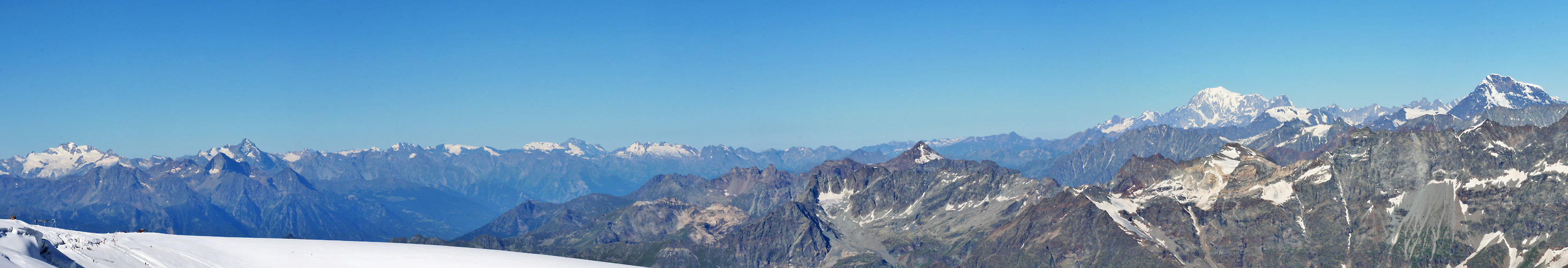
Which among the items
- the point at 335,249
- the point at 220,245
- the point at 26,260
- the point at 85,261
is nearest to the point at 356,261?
the point at 335,249

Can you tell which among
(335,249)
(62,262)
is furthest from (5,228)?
(335,249)

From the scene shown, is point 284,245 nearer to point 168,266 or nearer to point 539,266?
point 168,266

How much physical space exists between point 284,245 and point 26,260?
14.0 metres

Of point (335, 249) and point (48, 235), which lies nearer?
point (48, 235)

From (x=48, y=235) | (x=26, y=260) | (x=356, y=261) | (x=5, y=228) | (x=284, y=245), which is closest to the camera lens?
(x=26, y=260)

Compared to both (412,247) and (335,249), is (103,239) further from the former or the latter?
(412,247)

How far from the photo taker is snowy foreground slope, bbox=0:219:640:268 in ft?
90.7

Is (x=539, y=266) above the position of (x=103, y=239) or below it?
below

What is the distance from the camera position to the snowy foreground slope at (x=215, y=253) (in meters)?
27.6

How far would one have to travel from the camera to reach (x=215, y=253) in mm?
35438

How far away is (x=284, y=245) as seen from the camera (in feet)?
129

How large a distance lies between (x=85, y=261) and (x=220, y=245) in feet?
28.6

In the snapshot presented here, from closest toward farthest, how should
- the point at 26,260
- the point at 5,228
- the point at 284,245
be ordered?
the point at 26,260, the point at 5,228, the point at 284,245

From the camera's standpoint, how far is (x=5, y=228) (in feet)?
90.3
